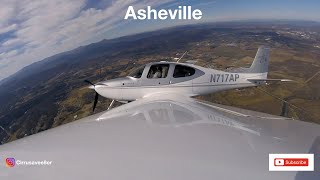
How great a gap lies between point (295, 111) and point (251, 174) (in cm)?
3555

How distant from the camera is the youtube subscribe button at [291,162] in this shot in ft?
5.93

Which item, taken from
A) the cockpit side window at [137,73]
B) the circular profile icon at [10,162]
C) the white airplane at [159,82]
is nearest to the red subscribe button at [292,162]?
the circular profile icon at [10,162]

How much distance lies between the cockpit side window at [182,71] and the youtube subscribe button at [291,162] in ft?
18.2

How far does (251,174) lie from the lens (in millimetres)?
1748

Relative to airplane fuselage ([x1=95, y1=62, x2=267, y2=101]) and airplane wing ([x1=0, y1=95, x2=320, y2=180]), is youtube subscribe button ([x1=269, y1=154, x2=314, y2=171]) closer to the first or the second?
airplane wing ([x1=0, y1=95, x2=320, y2=180])

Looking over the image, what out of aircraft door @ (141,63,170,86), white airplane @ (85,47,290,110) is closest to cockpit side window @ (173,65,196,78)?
white airplane @ (85,47,290,110)

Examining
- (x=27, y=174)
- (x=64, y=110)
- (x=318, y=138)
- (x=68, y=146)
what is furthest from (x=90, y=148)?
(x=64, y=110)

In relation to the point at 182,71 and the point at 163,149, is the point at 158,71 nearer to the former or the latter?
the point at 182,71

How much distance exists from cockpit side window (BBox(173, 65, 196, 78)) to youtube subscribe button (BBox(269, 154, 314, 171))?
5.55 metres

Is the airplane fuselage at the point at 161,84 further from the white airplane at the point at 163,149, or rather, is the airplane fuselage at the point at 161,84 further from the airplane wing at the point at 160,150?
the airplane wing at the point at 160,150

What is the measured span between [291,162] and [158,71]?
577 cm

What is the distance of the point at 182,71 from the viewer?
7652 millimetres

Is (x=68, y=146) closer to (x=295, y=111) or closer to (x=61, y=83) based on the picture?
(x=295, y=111)

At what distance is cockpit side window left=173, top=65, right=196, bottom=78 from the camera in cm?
753
